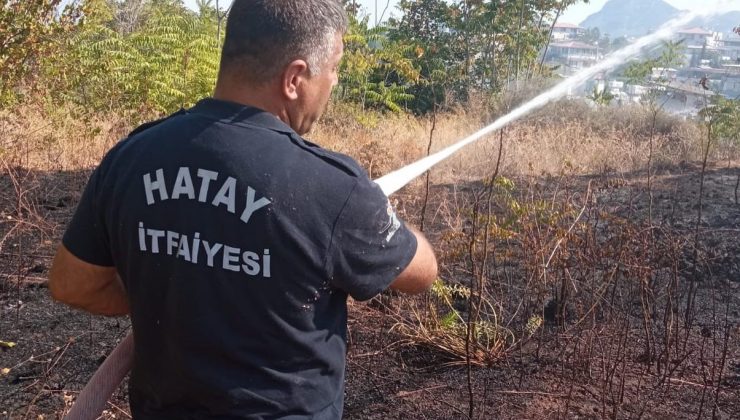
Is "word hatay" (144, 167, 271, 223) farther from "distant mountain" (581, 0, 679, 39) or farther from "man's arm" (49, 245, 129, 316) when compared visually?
"distant mountain" (581, 0, 679, 39)

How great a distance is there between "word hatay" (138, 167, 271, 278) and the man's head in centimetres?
22

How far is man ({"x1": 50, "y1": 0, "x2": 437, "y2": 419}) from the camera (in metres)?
1.41

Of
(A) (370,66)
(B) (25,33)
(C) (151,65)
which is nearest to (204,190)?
(B) (25,33)

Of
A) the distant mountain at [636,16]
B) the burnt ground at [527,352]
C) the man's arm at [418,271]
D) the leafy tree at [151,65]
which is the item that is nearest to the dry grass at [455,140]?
the leafy tree at [151,65]

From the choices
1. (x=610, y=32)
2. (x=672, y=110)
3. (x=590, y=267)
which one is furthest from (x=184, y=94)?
(x=672, y=110)

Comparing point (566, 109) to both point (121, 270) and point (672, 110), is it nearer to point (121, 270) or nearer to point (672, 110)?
point (672, 110)

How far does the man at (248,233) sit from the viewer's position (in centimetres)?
141

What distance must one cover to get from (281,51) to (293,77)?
0.06 m

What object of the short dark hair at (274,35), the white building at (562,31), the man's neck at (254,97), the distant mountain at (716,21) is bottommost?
the man's neck at (254,97)

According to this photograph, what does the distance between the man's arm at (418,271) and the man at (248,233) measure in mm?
18

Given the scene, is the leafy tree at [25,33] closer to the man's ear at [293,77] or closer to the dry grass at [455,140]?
the dry grass at [455,140]

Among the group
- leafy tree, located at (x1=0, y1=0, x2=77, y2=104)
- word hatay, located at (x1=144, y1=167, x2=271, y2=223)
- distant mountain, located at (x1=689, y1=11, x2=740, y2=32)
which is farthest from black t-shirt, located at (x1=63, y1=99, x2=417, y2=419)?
leafy tree, located at (x1=0, y1=0, x2=77, y2=104)

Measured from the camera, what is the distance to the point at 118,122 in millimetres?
8734

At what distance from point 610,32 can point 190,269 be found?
7282 mm
